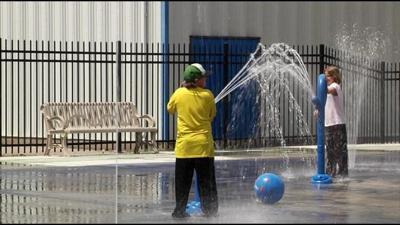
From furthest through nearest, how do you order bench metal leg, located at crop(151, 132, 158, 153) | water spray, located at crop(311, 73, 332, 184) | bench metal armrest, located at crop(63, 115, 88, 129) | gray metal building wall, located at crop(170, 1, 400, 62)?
gray metal building wall, located at crop(170, 1, 400, 62), bench metal leg, located at crop(151, 132, 158, 153), bench metal armrest, located at crop(63, 115, 88, 129), water spray, located at crop(311, 73, 332, 184)

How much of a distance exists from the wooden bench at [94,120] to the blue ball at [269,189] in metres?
8.84

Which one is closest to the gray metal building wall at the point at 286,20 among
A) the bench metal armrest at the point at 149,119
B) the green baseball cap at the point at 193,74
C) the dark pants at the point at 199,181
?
the bench metal armrest at the point at 149,119

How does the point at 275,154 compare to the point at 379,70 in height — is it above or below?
below

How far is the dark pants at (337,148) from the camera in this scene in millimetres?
16078

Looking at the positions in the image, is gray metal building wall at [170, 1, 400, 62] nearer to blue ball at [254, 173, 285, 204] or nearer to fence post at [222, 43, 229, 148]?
fence post at [222, 43, 229, 148]

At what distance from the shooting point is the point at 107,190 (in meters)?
14.5

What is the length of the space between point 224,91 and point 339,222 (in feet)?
42.6

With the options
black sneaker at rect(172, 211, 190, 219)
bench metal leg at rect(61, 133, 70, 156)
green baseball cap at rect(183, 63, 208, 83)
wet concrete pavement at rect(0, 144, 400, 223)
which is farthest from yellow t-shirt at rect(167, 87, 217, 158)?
bench metal leg at rect(61, 133, 70, 156)

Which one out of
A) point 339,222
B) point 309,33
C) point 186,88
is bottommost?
point 339,222

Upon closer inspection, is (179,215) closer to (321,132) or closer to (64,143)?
(321,132)

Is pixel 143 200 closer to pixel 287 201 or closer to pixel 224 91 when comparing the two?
pixel 287 201

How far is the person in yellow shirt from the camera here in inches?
448

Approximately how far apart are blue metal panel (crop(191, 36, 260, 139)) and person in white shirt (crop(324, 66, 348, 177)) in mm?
7485

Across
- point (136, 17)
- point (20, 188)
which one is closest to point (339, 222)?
point (20, 188)
